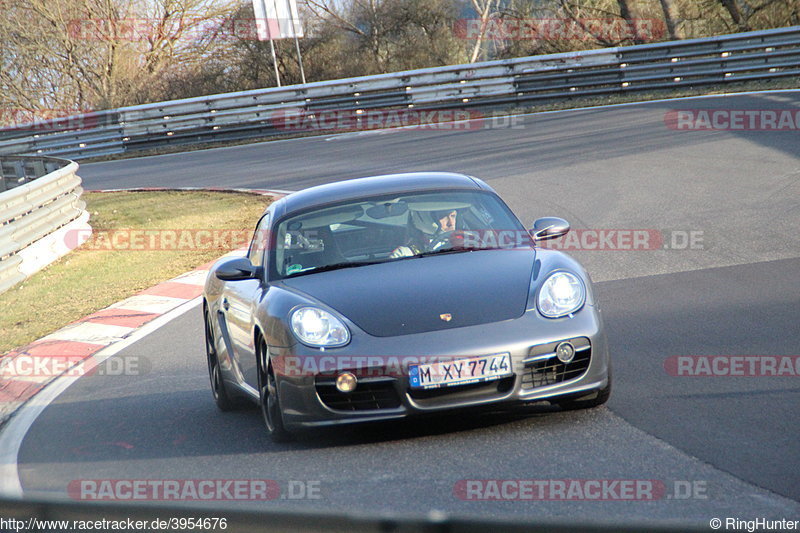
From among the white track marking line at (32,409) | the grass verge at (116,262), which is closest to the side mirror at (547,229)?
the white track marking line at (32,409)

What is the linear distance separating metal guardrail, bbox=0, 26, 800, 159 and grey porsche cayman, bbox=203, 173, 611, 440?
1851cm

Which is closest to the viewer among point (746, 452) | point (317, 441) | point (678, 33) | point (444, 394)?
point (746, 452)

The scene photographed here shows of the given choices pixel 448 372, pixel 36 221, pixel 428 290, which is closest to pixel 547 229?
pixel 428 290

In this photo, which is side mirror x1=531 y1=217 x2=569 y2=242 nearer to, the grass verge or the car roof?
the car roof

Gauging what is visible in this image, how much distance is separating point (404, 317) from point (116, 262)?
9497 mm

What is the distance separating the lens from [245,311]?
6168 mm

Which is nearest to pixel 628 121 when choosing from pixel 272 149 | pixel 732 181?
pixel 732 181

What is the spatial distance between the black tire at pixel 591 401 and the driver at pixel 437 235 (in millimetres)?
1303

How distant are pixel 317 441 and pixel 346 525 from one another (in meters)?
4.13

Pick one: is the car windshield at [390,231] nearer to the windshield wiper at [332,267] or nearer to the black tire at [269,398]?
the windshield wiper at [332,267]

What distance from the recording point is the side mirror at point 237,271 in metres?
6.25

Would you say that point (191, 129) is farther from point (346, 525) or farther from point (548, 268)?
point (346, 525)

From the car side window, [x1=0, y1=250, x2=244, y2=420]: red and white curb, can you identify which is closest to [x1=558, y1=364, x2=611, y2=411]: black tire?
the car side window

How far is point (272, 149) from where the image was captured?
2433cm
